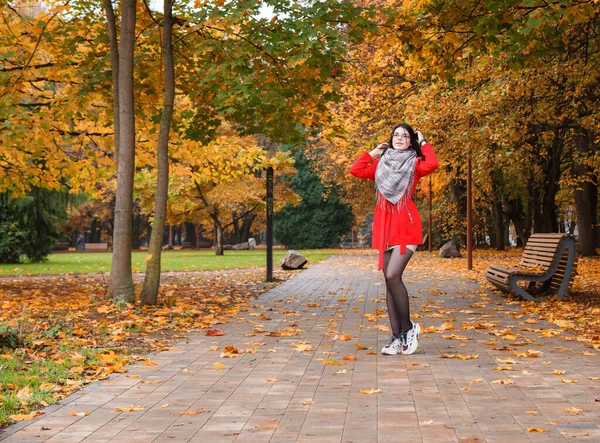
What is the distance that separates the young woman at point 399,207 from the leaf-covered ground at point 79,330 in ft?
8.17

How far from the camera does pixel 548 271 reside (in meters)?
12.8

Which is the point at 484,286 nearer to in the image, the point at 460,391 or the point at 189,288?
the point at 189,288

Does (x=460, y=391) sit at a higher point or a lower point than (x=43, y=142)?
lower

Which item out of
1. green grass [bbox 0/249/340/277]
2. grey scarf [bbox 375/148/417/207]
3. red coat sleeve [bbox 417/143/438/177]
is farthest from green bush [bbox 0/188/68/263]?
red coat sleeve [bbox 417/143/438/177]

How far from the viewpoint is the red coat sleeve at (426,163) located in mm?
7598

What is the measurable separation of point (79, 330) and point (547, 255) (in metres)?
7.63

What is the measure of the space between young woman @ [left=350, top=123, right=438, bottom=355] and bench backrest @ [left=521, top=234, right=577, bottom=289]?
5.62 m

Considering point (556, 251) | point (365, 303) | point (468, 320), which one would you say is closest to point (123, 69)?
point (365, 303)

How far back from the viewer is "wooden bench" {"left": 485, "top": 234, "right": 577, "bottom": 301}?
1267 cm

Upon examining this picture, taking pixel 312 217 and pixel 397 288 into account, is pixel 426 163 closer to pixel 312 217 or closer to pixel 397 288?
pixel 397 288

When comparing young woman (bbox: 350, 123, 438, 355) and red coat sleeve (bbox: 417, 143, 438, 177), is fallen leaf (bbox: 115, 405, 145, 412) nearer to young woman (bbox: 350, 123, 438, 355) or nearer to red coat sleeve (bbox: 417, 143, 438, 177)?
young woman (bbox: 350, 123, 438, 355)

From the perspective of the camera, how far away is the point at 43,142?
15.8 meters

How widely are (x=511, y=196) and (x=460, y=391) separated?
3404 cm

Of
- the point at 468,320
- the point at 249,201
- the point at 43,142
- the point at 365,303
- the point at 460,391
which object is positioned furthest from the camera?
the point at 249,201
